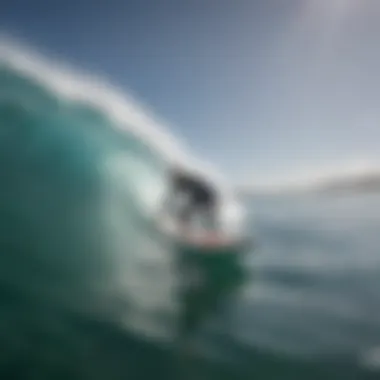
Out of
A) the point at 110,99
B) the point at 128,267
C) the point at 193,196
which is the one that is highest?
the point at 110,99

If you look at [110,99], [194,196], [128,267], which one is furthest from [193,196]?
[110,99]

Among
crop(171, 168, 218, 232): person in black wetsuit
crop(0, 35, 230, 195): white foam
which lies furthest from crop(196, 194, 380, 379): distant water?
crop(0, 35, 230, 195): white foam

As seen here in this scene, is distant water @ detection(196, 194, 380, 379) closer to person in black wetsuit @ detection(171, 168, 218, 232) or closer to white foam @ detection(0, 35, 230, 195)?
person in black wetsuit @ detection(171, 168, 218, 232)

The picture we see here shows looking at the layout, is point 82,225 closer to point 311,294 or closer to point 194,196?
point 194,196

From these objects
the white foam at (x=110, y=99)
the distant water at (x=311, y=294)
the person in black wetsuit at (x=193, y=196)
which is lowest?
the distant water at (x=311, y=294)

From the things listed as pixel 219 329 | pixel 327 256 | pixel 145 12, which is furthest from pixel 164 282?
pixel 145 12

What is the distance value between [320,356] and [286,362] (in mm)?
115

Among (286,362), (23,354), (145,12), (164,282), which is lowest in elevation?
(23,354)

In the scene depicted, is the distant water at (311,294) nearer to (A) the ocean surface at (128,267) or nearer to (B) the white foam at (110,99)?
(A) the ocean surface at (128,267)

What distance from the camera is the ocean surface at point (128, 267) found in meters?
2.13

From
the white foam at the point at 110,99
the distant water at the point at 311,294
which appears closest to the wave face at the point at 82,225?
the white foam at the point at 110,99

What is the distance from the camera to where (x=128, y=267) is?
7.29 feet

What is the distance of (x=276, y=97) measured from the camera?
7.44ft

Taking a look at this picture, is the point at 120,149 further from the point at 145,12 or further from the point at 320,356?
the point at 320,356
